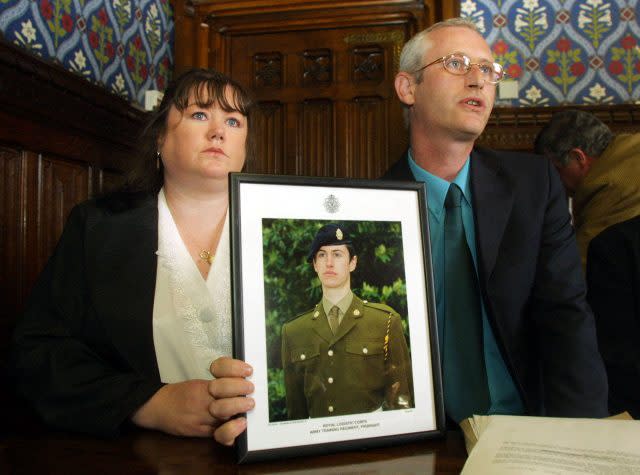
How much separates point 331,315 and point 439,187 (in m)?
0.67

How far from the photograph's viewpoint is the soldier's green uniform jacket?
75 cm

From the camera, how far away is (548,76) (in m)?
2.97

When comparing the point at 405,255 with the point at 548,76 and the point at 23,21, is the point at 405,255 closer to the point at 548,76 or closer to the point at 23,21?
the point at 23,21

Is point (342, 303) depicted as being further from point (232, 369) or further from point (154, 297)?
point (154, 297)

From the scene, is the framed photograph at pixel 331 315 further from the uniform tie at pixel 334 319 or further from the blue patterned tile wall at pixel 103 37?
the blue patterned tile wall at pixel 103 37

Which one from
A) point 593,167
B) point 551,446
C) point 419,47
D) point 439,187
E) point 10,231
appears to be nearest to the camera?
point 551,446

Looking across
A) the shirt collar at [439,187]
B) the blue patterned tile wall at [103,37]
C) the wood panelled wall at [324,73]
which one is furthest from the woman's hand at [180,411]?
the wood panelled wall at [324,73]

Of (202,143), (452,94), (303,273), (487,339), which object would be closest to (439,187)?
(452,94)

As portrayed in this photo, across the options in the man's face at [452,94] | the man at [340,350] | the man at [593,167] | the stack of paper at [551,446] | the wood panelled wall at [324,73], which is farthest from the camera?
the wood panelled wall at [324,73]

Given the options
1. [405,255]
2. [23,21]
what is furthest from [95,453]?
[23,21]

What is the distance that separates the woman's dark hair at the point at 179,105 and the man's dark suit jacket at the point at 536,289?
57 centimetres

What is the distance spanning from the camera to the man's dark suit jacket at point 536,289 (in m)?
1.08

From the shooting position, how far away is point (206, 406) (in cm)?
82

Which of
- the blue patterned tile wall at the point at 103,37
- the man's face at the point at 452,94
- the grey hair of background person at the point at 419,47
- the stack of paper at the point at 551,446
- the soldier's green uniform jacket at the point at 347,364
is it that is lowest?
the stack of paper at the point at 551,446
